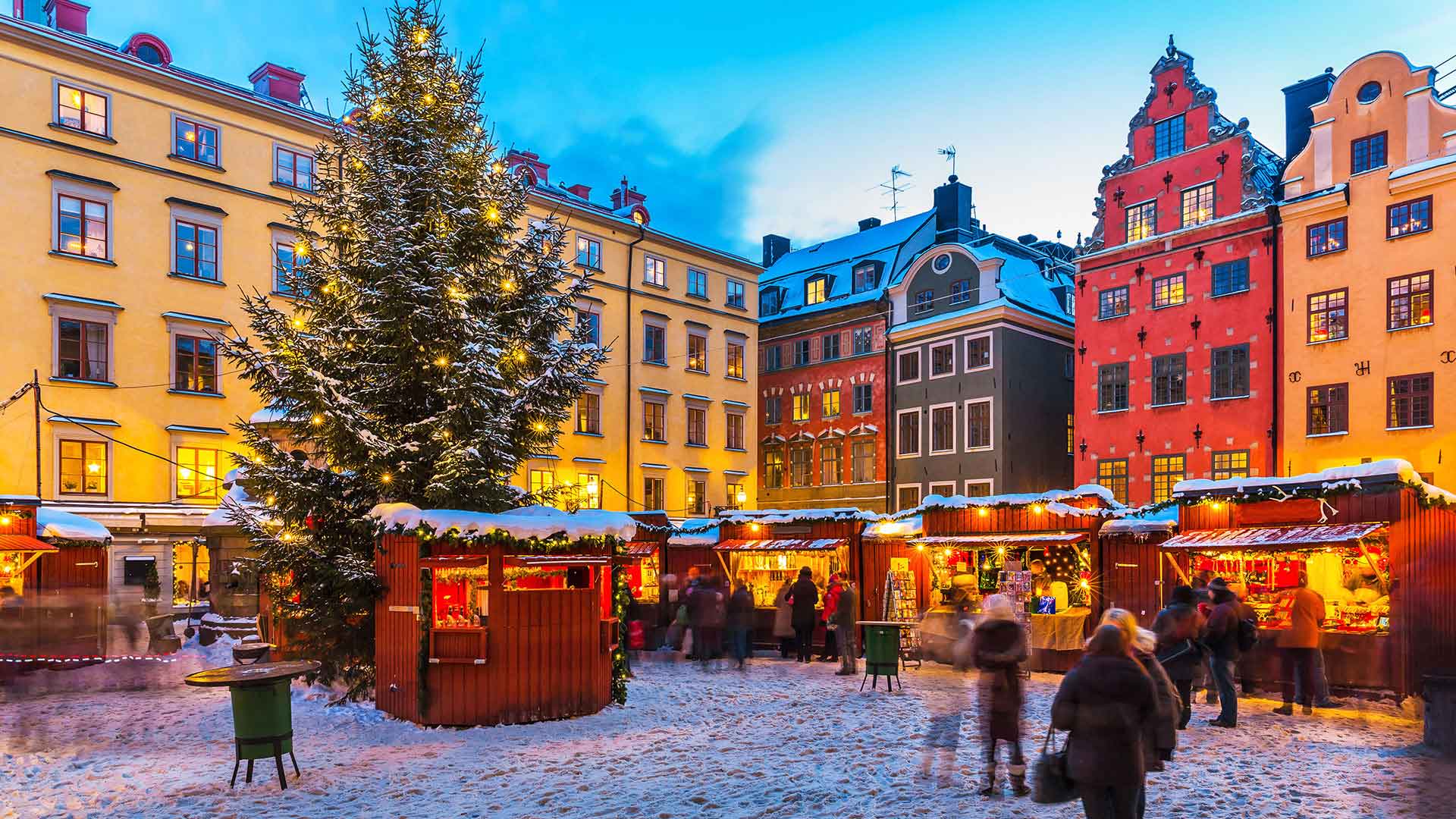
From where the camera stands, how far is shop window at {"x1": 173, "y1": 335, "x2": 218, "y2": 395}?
29.4m

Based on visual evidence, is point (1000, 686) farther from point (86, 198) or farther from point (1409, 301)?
point (86, 198)

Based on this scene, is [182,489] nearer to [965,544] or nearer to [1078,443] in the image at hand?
[965,544]

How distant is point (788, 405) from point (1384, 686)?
31868mm

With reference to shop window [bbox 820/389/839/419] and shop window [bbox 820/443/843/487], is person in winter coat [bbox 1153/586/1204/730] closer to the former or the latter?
shop window [bbox 820/443/843/487]

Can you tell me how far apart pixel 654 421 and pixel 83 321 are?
19.7m

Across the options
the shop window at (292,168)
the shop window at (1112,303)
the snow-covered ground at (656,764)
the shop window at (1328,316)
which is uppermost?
the shop window at (292,168)

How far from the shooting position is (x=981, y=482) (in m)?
36.6

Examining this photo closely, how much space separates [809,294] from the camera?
45.9 meters

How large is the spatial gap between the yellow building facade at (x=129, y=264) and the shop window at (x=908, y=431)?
23025mm

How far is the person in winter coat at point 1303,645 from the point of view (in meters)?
13.5

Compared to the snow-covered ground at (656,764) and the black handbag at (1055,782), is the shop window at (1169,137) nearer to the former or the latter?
the snow-covered ground at (656,764)

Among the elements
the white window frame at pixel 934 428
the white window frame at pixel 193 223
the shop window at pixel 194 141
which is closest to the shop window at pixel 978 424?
the white window frame at pixel 934 428

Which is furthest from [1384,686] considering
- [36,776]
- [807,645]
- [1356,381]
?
[36,776]

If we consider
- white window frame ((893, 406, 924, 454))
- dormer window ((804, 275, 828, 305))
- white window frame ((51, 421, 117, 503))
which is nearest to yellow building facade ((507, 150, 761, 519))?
dormer window ((804, 275, 828, 305))
